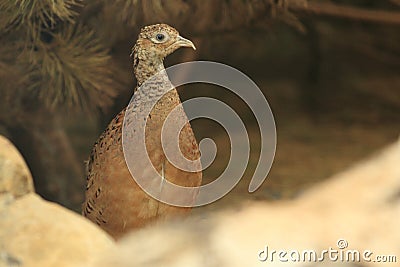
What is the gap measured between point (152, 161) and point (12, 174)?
29 centimetres

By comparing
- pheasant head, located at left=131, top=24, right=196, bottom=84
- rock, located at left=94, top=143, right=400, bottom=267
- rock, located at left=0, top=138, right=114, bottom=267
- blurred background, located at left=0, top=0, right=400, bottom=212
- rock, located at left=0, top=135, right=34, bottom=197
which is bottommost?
blurred background, located at left=0, top=0, right=400, bottom=212

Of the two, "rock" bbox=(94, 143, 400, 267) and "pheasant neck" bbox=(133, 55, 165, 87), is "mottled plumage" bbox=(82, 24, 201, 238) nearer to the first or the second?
"pheasant neck" bbox=(133, 55, 165, 87)

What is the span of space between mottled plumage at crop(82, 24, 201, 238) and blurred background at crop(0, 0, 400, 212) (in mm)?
351

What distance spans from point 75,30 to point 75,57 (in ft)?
0.33

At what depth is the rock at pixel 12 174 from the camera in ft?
4.52

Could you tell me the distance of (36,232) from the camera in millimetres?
1312

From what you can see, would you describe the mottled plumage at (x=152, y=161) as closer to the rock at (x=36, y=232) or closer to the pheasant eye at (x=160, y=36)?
the pheasant eye at (x=160, y=36)

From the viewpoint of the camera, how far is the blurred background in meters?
2.00

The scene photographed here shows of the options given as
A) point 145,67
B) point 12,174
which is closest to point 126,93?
point 145,67

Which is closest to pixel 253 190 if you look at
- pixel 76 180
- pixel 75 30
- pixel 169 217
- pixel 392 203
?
pixel 76 180

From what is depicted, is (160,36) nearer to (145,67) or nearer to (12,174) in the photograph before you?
(145,67)

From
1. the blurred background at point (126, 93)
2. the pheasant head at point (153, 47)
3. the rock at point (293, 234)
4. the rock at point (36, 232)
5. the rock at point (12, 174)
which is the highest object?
the pheasant head at point (153, 47)

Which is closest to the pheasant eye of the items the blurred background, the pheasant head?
the pheasant head

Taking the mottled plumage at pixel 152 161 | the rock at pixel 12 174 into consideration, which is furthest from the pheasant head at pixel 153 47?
the rock at pixel 12 174
